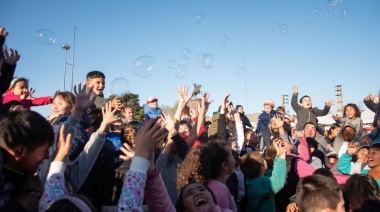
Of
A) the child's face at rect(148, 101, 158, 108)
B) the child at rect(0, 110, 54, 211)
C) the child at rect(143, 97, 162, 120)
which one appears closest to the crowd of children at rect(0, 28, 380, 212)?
the child at rect(0, 110, 54, 211)

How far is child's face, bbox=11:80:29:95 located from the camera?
5672 millimetres

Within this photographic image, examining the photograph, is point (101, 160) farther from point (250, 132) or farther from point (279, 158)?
point (250, 132)

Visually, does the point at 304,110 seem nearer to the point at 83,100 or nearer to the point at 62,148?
the point at 83,100

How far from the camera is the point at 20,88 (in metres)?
5.70

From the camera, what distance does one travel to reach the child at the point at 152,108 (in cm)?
676

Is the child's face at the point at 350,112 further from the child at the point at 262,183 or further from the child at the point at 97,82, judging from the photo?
the child at the point at 97,82

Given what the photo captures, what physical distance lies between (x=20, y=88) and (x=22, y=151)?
169 inches

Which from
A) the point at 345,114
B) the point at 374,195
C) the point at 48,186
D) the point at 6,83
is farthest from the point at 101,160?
the point at 345,114

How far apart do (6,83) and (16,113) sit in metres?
1.09

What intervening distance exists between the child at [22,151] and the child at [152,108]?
15.2 feet

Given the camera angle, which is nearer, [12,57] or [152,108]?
[12,57]

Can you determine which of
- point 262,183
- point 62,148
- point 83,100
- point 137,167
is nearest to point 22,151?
point 62,148

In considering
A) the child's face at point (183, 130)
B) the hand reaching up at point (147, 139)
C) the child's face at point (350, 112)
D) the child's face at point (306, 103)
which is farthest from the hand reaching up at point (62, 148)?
the child's face at point (306, 103)

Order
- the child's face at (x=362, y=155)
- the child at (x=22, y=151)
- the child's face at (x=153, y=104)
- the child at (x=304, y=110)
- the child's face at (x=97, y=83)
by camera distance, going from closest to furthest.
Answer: the child at (x=22, y=151), the child's face at (x=97, y=83), the child's face at (x=362, y=155), the child's face at (x=153, y=104), the child at (x=304, y=110)
